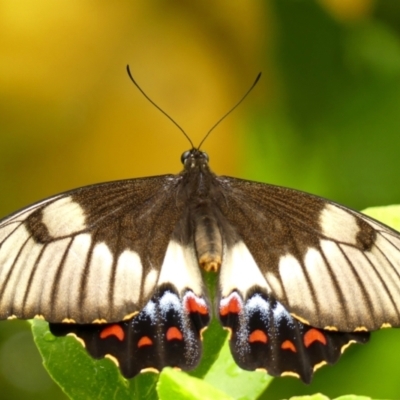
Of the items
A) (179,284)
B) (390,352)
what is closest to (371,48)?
(390,352)

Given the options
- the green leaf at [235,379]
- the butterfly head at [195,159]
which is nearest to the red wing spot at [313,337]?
the green leaf at [235,379]

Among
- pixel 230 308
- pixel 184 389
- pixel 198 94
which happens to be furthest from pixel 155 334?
pixel 198 94

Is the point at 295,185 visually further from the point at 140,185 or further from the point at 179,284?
the point at 179,284

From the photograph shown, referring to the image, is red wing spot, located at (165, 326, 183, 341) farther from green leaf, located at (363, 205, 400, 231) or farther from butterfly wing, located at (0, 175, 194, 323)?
green leaf, located at (363, 205, 400, 231)

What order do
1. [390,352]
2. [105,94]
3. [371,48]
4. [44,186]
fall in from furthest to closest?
[105,94]
[44,186]
[371,48]
[390,352]

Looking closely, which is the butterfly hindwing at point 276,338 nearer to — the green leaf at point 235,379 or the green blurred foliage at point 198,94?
the green leaf at point 235,379

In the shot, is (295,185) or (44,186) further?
(44,186)

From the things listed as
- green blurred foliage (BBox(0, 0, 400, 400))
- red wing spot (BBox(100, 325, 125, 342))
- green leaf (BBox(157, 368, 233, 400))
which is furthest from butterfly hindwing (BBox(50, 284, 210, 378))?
green blurred foliage (BBox(0, 0, 400, 400))
